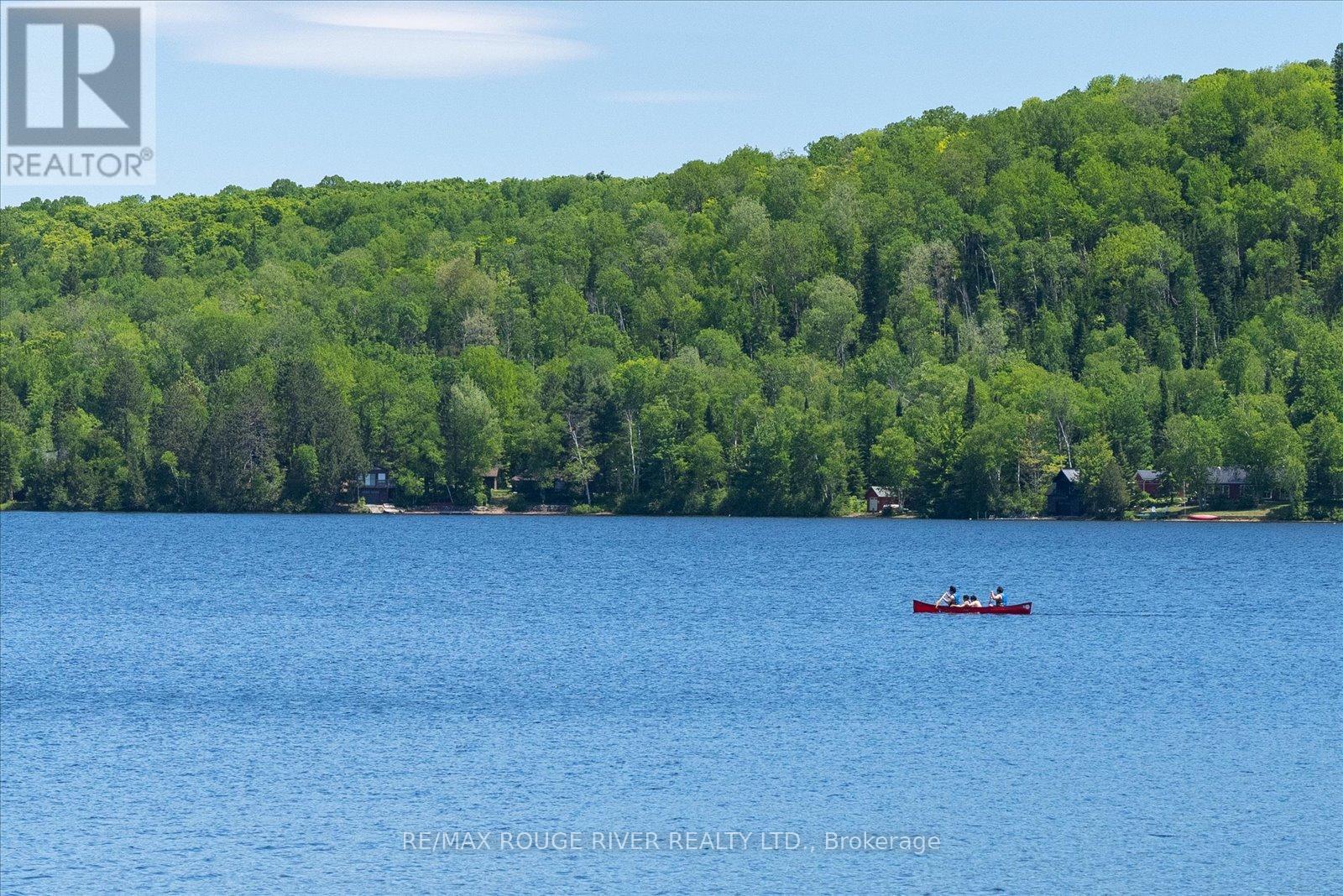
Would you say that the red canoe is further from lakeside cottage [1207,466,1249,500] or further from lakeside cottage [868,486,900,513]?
lakeside cottage [868,486,900,513]

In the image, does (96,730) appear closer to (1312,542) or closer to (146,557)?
(146,557)

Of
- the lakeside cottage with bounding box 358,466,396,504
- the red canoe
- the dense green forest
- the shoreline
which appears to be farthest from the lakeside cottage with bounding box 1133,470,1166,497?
the red canoe

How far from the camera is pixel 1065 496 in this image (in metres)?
156

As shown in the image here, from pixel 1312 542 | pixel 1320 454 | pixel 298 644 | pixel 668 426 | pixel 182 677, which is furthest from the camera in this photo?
pixel 668 426

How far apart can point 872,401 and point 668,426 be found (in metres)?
17.7

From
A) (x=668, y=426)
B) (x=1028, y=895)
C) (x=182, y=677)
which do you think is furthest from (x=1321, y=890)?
(x=668, y=426)

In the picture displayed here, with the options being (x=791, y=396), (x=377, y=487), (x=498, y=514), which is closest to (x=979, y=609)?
(x=791, y=396)

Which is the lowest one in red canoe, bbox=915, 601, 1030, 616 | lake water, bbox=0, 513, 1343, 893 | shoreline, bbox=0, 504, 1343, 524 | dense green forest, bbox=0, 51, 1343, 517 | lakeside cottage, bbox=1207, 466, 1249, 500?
lake water, bbox=0, 513, 1343, 893

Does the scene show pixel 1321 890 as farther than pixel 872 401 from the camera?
No

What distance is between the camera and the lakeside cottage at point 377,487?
17062cm

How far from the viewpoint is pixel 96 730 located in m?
46.8

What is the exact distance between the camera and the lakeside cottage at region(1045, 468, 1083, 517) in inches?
6078

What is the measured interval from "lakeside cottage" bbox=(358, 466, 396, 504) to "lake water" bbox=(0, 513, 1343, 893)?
74375 mm

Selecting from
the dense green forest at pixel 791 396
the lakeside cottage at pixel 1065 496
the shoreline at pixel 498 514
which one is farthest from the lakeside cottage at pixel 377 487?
the lakeside cottage at pixel 1065 496
